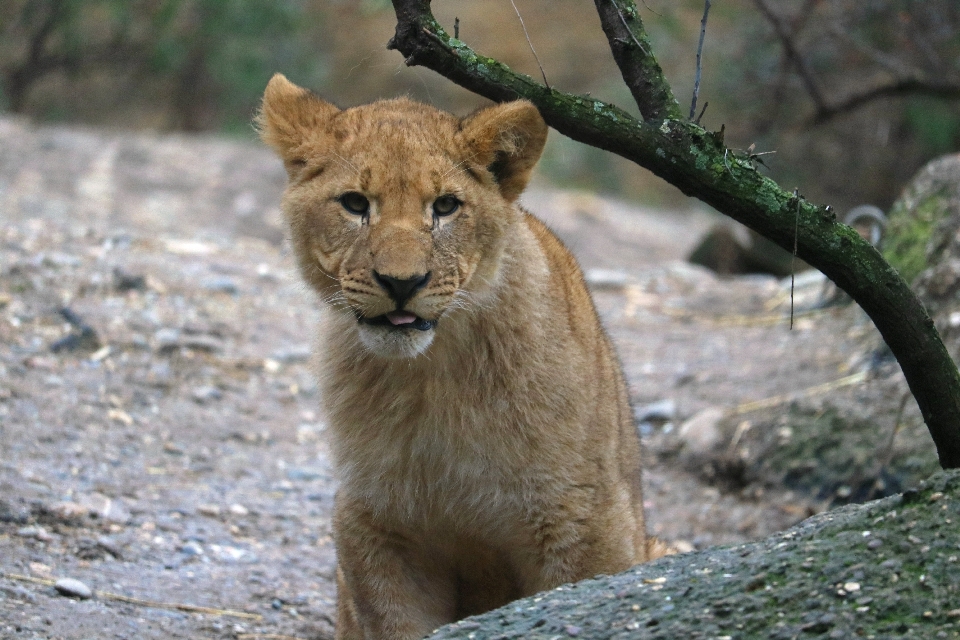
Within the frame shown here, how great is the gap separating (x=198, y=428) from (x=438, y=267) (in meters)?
3.33

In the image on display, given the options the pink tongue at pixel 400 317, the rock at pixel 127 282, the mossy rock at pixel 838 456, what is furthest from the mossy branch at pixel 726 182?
the rock at pixel 127 282

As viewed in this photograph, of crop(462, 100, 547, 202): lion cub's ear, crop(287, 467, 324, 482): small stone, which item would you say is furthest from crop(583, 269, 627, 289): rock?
crop(462, 100, 547, 202): lion cub's ear

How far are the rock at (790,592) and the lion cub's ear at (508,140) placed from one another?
57.3 inches

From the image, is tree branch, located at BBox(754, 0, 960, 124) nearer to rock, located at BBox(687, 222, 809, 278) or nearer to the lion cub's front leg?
rock, located at BBox(687, 222, 809, 278)

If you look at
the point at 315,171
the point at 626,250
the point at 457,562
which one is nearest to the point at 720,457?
the point at 457,562

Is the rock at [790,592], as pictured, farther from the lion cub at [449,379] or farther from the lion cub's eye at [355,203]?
the lion cub's eye at [355,203]

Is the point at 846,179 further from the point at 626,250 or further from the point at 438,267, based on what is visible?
the point at 438,267

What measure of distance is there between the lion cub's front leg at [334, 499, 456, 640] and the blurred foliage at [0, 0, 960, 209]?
611 cm

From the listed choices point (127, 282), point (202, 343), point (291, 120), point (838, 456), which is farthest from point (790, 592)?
point (127, 282)

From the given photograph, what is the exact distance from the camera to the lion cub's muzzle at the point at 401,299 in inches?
132

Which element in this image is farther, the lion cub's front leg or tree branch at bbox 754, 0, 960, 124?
tree branch at bbox 754, 0, 960, 124

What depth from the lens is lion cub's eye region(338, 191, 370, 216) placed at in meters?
3.58

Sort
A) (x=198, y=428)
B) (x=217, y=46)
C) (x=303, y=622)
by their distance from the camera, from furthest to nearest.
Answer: (x=217, y=46) < (x=198, y=428) < (x=303, y=622)

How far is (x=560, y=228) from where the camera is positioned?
11.9 meters
